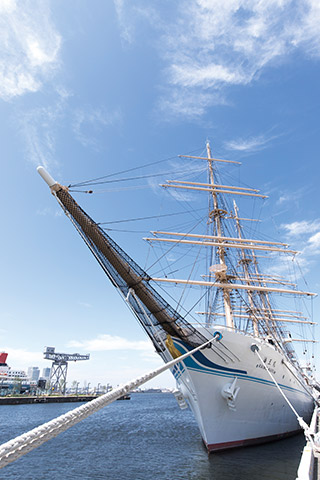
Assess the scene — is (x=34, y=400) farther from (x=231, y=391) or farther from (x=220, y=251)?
(x=231, y=391)

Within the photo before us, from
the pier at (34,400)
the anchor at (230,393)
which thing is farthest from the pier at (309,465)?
the pier at (34,400)

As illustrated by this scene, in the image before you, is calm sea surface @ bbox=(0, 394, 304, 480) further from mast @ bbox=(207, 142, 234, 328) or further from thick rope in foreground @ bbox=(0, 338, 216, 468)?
thick rope in foreground @ bbox=(0, 338, 216, 468)

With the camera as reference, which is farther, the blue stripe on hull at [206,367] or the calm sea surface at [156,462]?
the blue stripe on hull at [206,367]

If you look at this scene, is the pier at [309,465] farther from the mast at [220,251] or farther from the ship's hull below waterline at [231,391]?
the mast at [220,251]

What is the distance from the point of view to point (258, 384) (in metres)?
12.7

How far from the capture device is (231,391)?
11.3 metres

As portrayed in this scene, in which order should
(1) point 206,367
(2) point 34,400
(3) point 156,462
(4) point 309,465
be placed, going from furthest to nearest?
(2) point 34,400, (3) point 156,462, (1) point 206,367, (4) point 309,465

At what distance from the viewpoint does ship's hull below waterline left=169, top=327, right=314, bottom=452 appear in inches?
447

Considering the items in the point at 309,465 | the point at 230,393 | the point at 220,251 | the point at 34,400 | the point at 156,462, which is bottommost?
the point at 34,400

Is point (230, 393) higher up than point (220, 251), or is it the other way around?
point (220, 251)

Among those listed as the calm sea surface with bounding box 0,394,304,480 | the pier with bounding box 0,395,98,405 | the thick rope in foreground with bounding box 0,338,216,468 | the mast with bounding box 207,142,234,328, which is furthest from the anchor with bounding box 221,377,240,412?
the pier with bounding box 0,395,98,405

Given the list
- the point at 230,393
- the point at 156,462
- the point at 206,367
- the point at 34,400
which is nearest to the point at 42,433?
the point at 206,367

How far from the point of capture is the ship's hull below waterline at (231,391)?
11.4 meters

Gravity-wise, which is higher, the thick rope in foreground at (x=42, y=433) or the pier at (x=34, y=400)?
the thick rope in foreground at (x=42, y=433)
